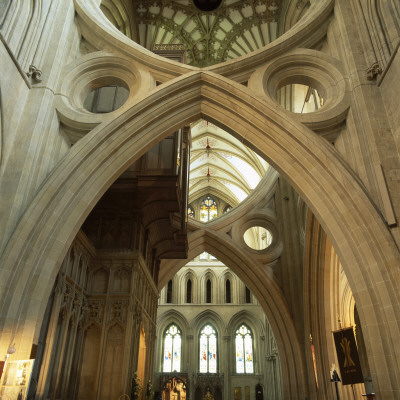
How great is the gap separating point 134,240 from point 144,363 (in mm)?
4124

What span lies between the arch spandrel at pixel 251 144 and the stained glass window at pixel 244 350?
18.7 m

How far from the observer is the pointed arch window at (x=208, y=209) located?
86.1 ft

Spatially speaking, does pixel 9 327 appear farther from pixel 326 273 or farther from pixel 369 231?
pixel 326 273

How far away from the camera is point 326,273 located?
445 inches

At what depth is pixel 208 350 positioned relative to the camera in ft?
77.0

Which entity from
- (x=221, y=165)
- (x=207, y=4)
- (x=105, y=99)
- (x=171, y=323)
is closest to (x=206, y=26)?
(x=207, y=4)

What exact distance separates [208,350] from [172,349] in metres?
2.26

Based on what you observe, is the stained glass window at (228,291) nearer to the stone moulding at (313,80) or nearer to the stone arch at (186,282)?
the stone arch at (186,282)

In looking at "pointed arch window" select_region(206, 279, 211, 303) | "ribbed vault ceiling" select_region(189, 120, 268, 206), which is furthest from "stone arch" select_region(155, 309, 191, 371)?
"ribbed vault ceiling" select_region(189, 120, 268, 206)

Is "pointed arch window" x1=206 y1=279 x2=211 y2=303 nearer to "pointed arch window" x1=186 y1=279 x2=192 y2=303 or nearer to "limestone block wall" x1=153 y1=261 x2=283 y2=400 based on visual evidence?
"limestone block wall" x1=153 y1=261 x2=283 y2=400

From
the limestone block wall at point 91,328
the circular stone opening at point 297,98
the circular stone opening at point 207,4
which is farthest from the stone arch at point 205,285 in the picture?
the circular stone opening at point 207,4

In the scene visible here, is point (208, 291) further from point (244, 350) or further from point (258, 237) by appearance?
point (258, 237)

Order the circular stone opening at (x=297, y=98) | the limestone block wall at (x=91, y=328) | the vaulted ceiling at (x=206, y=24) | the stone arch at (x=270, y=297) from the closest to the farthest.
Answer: the limestone block wall at (x=91, y=328), the stone arch at (x=270, y=297), the circular stone opening at (x=297, y=98), the vaulted ceiling at (x=206, y=24)

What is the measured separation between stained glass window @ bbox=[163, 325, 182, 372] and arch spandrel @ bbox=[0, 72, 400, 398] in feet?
61.7
